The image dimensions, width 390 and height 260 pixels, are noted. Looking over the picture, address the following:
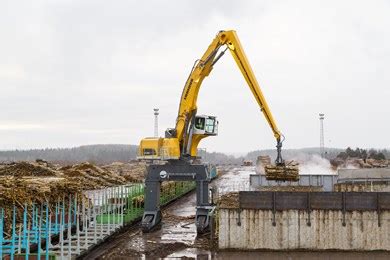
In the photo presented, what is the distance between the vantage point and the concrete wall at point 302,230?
17547 millimetres

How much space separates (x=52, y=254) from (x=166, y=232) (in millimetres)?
8837

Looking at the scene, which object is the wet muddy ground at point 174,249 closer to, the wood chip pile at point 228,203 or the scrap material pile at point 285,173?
the wood chip pile at point 228,203

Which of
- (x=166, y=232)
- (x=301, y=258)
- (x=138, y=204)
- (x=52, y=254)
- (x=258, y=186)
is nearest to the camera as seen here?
(x=52, y=254)

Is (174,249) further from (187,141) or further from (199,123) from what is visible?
(199,123)

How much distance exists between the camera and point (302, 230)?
17719 mm

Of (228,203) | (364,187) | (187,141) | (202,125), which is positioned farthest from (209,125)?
(364,187)

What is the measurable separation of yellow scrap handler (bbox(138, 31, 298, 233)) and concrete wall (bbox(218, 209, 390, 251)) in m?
4.60

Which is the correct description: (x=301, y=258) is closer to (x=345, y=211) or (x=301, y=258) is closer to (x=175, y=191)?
(x=345, y=211)

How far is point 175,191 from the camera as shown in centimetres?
3669

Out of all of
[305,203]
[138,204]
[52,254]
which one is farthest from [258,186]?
[52,254]

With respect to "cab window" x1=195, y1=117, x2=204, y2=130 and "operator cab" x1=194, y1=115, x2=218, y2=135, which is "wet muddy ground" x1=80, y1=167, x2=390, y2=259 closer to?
"operator cab" x1=194, y1=115, x2=218, y2=135

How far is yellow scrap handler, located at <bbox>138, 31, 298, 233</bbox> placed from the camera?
22.7 metres

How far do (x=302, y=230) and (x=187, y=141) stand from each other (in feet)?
26.8

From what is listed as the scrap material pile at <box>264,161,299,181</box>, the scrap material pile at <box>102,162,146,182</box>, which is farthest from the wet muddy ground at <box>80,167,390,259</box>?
the scrap material pile at <box>102,162,146,182</box>
